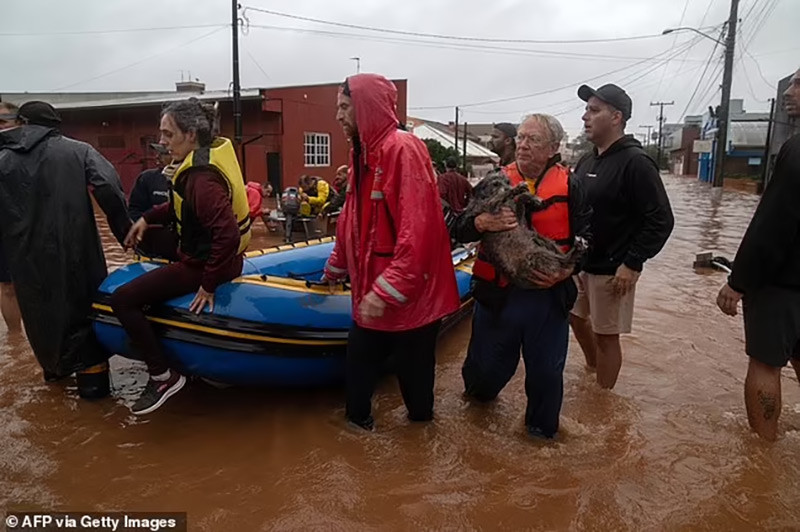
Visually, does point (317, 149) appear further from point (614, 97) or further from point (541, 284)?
point (541, 284)

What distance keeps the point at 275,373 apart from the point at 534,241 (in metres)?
1.65

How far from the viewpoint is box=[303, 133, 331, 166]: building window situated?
2069 centimetres

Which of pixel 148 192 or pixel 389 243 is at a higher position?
pixel 148 192

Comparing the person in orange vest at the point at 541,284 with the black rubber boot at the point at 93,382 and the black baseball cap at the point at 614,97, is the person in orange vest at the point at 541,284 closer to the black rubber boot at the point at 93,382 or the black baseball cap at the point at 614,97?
the black baseball cap at the point at 614,97

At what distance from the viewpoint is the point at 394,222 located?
2.96 meters

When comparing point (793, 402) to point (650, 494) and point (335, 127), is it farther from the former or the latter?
point (335, 127)

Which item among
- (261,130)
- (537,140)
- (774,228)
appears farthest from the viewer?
(261,130)

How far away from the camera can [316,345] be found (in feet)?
11.7

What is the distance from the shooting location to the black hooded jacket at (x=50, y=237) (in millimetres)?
3557

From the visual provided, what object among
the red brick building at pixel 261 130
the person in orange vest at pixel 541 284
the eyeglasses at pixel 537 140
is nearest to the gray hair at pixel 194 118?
the person in orange vest at pixel 541 284

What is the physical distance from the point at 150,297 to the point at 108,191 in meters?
0.83

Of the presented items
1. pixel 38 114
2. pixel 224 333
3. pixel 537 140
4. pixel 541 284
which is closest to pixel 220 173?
pixel 224 333

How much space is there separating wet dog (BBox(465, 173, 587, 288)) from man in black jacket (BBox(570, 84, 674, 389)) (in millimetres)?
512

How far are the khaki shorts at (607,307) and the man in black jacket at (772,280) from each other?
1.97ft
